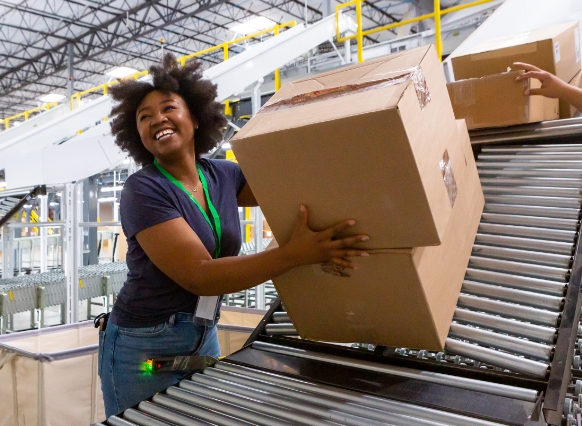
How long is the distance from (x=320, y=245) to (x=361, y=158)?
24 cm

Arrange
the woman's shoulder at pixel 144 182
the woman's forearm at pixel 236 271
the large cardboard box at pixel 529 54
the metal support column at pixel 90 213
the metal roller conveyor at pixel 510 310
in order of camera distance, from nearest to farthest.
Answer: the woman's forearm at pixel 236 271 < the metal roller conveyor at pixel 510 310 < the woman's shoulder at pixel 144 182 < the large cardboard box at pixel 529 54 < the metal support column at pixel 90 213

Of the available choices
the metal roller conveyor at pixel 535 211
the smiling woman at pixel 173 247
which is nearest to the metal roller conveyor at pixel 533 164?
the metal roller conveyor at pixel 535 211

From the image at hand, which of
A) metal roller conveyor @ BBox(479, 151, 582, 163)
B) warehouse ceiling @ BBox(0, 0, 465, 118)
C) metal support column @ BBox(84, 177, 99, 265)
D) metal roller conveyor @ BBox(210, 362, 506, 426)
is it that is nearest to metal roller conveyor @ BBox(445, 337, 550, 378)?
metal roller conveyor @ BBox(210, 362, 506, 426)

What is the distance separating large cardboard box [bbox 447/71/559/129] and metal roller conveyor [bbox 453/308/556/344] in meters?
1.11

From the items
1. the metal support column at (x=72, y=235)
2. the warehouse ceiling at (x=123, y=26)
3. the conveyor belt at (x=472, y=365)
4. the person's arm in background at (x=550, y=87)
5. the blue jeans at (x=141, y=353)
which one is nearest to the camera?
the conveyor belt at (x=472, y=365)

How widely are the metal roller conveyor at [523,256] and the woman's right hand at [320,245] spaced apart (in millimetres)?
667

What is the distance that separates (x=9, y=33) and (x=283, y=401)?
56.0 feet

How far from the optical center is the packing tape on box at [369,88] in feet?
3.55

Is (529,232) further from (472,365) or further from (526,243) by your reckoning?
(472,365)

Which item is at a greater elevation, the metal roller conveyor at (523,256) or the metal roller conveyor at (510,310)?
the metal roller conveyor at (523,256)

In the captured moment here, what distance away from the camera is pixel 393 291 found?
1.20m

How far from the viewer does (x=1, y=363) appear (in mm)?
2852

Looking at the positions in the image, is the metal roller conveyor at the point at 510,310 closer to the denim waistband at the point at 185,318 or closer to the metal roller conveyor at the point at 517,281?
the metal roller conveyor at the point at 517,281

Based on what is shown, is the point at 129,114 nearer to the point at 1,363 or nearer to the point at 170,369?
the point at 170,369
